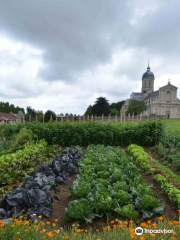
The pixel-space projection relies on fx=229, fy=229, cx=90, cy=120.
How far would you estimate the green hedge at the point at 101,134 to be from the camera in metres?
12.1

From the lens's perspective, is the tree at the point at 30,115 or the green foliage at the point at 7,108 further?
the green foliage at the point at 7,108

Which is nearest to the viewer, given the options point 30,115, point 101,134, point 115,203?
point 115,203

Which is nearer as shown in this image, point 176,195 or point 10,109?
point 176,195

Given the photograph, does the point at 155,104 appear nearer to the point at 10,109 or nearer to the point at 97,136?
the point at 10,109

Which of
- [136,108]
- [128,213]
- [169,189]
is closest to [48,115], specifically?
[169,189]

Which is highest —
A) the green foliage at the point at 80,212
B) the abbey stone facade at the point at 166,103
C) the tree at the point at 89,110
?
the abbey stone facade at the point at 166,103

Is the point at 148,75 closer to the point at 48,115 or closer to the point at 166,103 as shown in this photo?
the point at 166,103

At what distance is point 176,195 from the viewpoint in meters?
3.83

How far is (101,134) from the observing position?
39.8 feet

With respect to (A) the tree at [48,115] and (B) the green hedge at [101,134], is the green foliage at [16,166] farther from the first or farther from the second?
(A) the tree at [48,115]

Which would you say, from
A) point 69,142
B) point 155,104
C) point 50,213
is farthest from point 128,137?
point 155,104

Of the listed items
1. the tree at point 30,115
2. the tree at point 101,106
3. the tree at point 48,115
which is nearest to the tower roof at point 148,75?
the tree at point 101,106

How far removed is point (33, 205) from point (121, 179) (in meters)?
2.03

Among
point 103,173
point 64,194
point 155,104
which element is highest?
point 155,104
